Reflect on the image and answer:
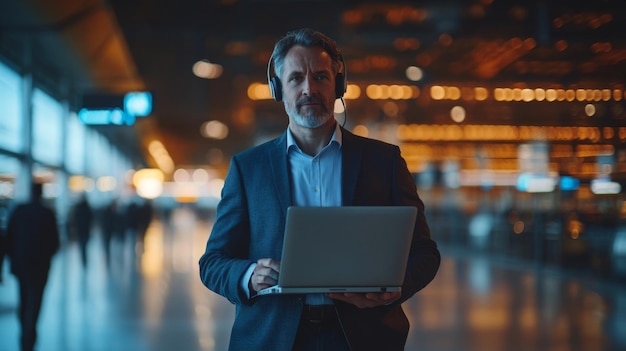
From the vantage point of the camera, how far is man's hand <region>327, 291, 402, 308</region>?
220cm

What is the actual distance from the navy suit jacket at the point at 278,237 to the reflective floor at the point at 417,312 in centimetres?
543

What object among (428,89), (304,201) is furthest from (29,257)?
(428,89)

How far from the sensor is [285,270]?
2123 mm

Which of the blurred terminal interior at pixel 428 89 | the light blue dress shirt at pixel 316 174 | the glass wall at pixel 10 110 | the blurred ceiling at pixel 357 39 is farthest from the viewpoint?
the glass wall at pixel 10 110

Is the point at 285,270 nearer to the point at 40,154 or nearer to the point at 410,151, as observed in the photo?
the point at 40,154

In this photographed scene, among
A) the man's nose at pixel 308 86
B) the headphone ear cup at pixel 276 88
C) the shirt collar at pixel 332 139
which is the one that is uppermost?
the headphone ear cup at pixel 276 88

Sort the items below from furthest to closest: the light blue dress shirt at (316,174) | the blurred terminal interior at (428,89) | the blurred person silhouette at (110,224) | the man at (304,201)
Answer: the blurred person silhouette at (110,224) < the blurred terminal interior at (428,89) < the light blue dress shirt at (316,174) < the man at (304,201)

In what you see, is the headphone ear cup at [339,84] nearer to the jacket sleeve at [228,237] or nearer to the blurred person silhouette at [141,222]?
the jacket sleeve at [228,237]

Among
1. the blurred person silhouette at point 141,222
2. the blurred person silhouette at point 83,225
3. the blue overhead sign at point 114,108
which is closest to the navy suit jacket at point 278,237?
the blue overhead sign at point 114,108

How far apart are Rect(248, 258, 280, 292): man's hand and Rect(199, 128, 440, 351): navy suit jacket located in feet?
0.34

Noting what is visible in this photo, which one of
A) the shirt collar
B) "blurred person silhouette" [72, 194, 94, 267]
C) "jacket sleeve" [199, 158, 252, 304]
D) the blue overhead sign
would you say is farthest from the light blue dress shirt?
"blurred person silhouette" [72, 194, 94, 267]

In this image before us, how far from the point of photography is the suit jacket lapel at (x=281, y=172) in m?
2.43

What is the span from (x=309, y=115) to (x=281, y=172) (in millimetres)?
194

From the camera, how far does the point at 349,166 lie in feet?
8.11
